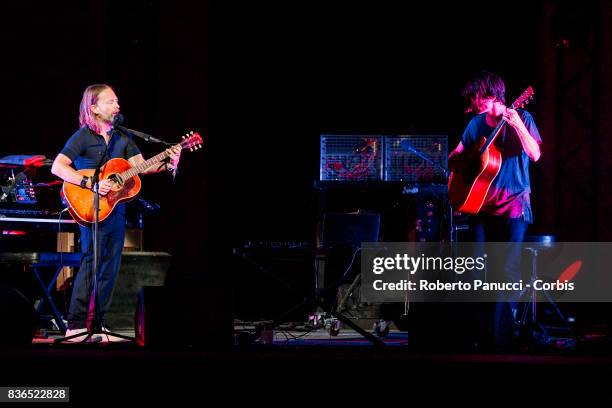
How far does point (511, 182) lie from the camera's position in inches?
168

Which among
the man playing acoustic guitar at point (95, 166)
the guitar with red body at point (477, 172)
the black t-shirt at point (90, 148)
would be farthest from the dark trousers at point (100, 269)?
the guitar with red body at point (477, 172)

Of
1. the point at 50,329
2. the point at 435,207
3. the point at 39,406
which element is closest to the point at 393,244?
the point at 435,207

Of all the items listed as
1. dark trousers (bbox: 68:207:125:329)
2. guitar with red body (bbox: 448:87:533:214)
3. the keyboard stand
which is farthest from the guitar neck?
guitar with red body (bbox: 448:87:533:214)

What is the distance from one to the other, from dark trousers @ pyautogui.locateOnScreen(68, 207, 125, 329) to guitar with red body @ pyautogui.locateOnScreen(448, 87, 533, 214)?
2387 millimetres

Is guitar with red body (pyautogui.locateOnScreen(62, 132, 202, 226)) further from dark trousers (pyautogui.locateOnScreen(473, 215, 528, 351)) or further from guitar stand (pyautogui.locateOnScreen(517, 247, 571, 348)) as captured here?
guitar stand (pyautogui.locateOnScreen(517, 247, 571, 348))

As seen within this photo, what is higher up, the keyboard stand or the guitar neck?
the guitar neck

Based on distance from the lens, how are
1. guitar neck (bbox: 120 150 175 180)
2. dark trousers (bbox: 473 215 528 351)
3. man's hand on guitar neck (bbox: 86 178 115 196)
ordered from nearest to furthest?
dark trousers (bbox: 473 215 528 351)
man's hand on guitar neck (bbox: 86 178 115 196)
guitar neck (bbox: 120 150 175 180)

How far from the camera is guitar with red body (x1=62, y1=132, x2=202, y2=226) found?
15.9 feet

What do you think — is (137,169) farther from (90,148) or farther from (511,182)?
(511,182)

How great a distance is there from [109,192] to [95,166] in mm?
292

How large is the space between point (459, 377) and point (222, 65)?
576cm

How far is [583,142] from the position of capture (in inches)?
299

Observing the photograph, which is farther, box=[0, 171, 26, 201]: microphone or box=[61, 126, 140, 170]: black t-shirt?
box=[0, 171, 26, 201]: microphone

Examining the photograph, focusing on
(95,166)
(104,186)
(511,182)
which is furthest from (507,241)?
(95,166)
